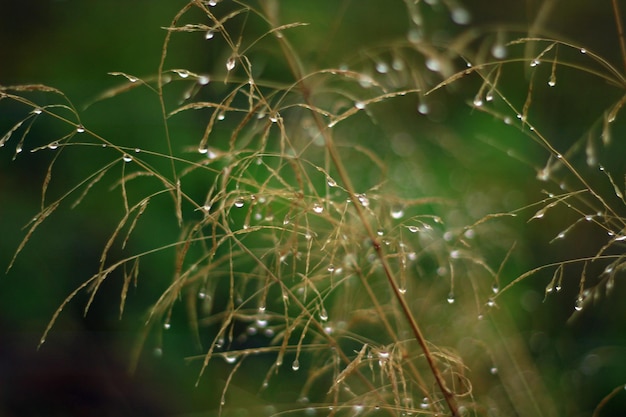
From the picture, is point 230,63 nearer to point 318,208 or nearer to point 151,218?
point 318,208

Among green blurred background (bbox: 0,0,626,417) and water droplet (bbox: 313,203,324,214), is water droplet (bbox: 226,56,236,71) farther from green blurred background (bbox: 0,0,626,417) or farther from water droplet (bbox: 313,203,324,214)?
green blurred background (bbox: 0,0,626,417)

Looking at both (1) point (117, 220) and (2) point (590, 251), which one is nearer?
(2) point (590, 251)

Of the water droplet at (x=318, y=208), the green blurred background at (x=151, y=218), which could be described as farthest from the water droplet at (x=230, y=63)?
the green blurred background at (x=151, y=218)

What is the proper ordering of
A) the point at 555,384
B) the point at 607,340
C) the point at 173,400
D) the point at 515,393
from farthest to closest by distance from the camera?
the point at 173,400 < the point at 607,340 < the point at 555,384 < the point at 515,393

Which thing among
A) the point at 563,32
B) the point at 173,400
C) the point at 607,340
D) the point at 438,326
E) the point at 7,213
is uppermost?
the point at 563,32

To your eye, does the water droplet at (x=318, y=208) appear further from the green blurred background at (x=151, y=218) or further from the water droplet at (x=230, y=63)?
the green blurred background at (x=151, y=218)

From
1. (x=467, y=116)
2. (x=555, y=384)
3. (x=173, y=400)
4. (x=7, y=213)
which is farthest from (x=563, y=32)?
(x=7, y=213)

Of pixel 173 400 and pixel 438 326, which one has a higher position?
pixel 438 326

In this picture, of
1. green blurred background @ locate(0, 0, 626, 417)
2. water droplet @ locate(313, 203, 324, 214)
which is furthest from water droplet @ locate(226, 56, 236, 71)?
green blurred background @ locate(0, 0, 626, 417)

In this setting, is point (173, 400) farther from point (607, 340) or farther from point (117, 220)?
point (607, 340)
